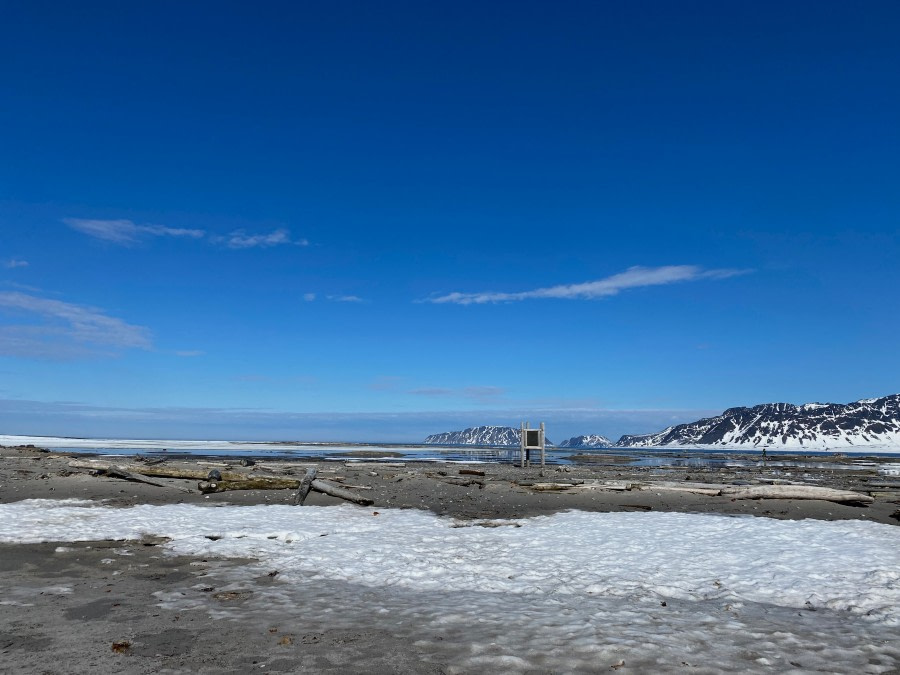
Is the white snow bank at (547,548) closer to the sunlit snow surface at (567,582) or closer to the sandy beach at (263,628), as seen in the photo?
the sunlit snow surface at (567,582)

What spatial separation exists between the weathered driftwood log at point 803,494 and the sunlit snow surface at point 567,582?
16.5 ft

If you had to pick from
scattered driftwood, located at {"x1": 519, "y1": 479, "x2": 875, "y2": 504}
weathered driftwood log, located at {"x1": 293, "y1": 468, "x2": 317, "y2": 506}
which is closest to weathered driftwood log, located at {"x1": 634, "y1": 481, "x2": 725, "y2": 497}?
scattered driftwood, located at {"x1": 519, "y1": 479, "x2": 875, "y2": 504}

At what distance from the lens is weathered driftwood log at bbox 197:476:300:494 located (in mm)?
24078

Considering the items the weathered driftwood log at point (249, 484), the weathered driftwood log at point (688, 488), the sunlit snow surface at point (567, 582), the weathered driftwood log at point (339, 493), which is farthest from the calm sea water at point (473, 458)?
the sunlit snow surface at point (567, 582)

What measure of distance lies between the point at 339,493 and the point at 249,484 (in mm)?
4939

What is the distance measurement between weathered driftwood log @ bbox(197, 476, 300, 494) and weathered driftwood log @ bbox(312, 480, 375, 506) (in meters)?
2.46

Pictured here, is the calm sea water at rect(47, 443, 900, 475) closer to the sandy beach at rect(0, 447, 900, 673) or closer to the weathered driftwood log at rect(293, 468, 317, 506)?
the weathered driftwood log at rect(293, 468, 317, 506)

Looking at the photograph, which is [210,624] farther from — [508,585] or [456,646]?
[508,585]

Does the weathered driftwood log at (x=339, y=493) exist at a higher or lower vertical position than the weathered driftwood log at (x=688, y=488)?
lower

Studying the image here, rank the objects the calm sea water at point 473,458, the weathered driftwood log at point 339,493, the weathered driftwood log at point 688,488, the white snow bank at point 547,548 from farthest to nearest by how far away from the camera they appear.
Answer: the calm sea water at point 473,458, the weathered driftwood log at point 688,488, the weathered driftwood log at point 339,493, the white snow bank at point 547,548

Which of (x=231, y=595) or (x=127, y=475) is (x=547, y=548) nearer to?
(x=231, y=595)

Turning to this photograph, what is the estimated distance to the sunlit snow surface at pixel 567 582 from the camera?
7309 millimetres

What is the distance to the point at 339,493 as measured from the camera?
2273cm

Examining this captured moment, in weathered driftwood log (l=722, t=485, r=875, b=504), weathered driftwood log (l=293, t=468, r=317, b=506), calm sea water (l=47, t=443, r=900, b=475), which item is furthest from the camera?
calm sea water (l=47, t=443, r=900, b=475)
